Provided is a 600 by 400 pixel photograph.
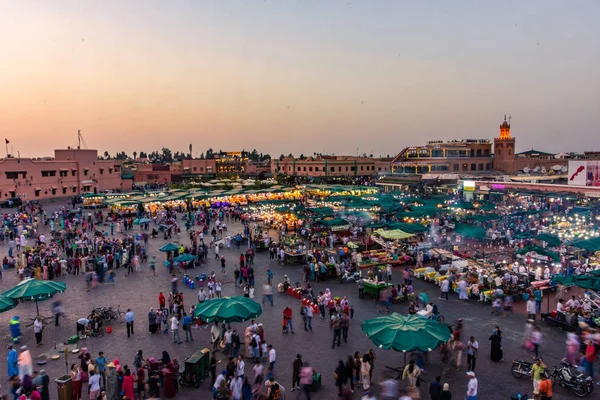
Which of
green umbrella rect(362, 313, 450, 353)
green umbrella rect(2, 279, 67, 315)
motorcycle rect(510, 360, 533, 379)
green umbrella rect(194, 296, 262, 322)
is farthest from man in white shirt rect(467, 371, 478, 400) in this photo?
green umbrella rect(2, 279, 67, 315)

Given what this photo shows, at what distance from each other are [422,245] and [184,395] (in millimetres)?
16189

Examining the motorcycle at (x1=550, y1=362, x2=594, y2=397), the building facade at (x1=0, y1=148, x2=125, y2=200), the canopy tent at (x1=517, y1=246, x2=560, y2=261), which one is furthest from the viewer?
the building facade at (x1=0, y1=148, x2=125, y2=200)

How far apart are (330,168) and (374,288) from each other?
6390cm

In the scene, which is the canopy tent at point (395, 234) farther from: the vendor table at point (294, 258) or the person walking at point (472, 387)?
the person walking at point (472, 387)

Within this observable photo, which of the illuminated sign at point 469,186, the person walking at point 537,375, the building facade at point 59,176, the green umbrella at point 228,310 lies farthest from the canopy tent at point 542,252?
the building facade at point 59,176

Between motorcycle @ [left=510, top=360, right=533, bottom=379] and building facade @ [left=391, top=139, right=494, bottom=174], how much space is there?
57466 millimetres

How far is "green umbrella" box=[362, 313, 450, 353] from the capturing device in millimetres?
8797

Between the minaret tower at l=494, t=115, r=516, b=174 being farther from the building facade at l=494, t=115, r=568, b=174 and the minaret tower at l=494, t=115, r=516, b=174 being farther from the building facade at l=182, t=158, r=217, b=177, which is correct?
the building facade at l=182, t=158, r=217, b=177

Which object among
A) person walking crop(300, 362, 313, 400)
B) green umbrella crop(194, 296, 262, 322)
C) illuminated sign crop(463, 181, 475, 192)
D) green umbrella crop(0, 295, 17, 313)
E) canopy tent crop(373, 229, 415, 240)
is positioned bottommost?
person walking crop(300, 362, 313, 400)

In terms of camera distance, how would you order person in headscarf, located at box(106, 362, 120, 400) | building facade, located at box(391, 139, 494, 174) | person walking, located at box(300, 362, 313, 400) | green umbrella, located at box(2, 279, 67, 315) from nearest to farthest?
person walking, located at box(300, 362, 313, 400) → person in headscarf, located at box(106, 362, 120, 400) → green umbrella, located at box(2, 279, 67, 315) → building facade, located at box(391, 139, 494, 174)

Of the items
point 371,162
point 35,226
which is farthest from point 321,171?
point 35,226

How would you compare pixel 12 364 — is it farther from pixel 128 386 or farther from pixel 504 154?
pixel 504 154

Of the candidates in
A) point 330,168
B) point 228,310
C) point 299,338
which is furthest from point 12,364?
point 330,168

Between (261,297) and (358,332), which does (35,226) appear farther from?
(358,332)
